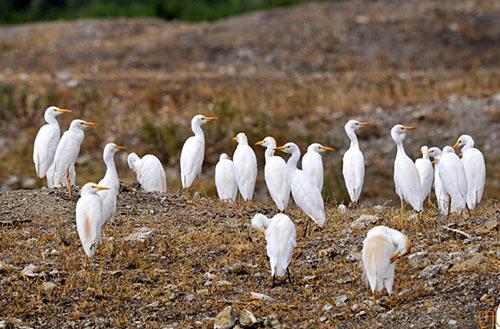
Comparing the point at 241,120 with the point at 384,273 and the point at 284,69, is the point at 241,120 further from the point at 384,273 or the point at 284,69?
the point at 384,273

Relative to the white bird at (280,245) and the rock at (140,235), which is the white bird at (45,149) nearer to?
the rock at (140,235)

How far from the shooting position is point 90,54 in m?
33.9

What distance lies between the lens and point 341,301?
9.84 m

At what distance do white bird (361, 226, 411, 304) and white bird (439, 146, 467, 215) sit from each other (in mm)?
2671

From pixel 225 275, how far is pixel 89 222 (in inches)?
58.2

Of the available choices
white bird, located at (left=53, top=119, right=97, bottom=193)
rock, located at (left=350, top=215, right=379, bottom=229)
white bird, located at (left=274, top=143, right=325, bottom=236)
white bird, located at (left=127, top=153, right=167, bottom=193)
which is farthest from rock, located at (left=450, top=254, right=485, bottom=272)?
white bird, located at (left=127, top=153, right=167, bottom=193)

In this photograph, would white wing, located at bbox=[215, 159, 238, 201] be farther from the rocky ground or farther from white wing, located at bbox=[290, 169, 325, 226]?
white wing, located at bbox=[290, 169, 325, 226]

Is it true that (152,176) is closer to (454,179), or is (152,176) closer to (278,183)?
(278,183)

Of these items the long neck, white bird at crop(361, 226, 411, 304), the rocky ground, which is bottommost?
the rocky ground

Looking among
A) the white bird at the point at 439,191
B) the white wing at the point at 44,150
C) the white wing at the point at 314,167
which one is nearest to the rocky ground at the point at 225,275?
the white bird at the point at 439,191

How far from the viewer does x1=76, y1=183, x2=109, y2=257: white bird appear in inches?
407

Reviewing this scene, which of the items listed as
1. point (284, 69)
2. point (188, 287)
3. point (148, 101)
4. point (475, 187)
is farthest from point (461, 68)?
point (188, 287)

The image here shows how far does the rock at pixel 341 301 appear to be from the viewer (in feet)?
32.1

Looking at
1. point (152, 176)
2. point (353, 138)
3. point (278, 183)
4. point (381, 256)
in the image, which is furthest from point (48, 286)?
point (353, 138)
